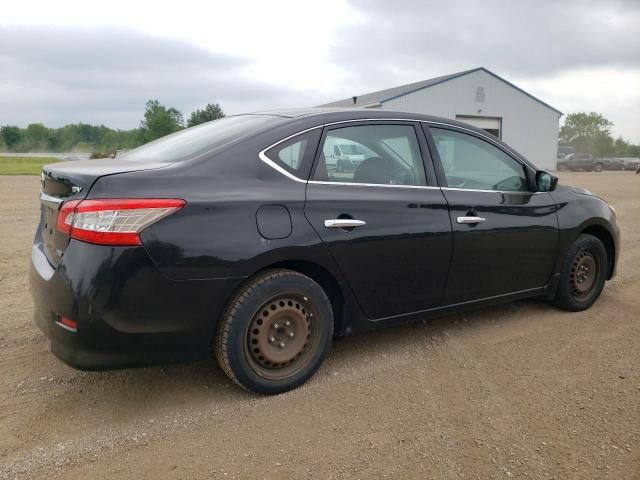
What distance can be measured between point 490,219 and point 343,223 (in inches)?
49.9

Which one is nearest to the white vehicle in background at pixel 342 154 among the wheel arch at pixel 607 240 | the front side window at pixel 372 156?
the front side window at pixel 372 156

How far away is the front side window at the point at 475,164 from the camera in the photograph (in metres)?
3.74

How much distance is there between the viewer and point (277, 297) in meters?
2.96

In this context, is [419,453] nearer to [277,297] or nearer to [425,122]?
[277,297]

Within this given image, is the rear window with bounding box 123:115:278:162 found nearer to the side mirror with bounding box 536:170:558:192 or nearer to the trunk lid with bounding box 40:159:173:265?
the trunk lid with bounding box 40:159:173:265

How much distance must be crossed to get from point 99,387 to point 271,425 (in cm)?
112

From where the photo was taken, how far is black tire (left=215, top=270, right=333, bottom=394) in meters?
2.85

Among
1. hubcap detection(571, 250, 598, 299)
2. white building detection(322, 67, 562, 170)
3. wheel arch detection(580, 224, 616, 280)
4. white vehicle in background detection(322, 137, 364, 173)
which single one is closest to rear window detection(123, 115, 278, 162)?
white vehicle in background detection(322, 137, 364, 173)

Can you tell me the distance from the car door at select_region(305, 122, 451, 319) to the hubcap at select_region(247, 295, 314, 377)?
36 centimetres

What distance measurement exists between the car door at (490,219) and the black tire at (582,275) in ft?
0.92

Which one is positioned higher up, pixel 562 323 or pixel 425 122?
pixel 425 122

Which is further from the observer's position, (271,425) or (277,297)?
(277,297)

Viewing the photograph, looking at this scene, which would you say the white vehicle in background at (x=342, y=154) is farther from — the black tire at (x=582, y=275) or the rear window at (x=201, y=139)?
the black tire at (x=582, y=275)

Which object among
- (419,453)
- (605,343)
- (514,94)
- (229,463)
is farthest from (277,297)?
(514,94)
